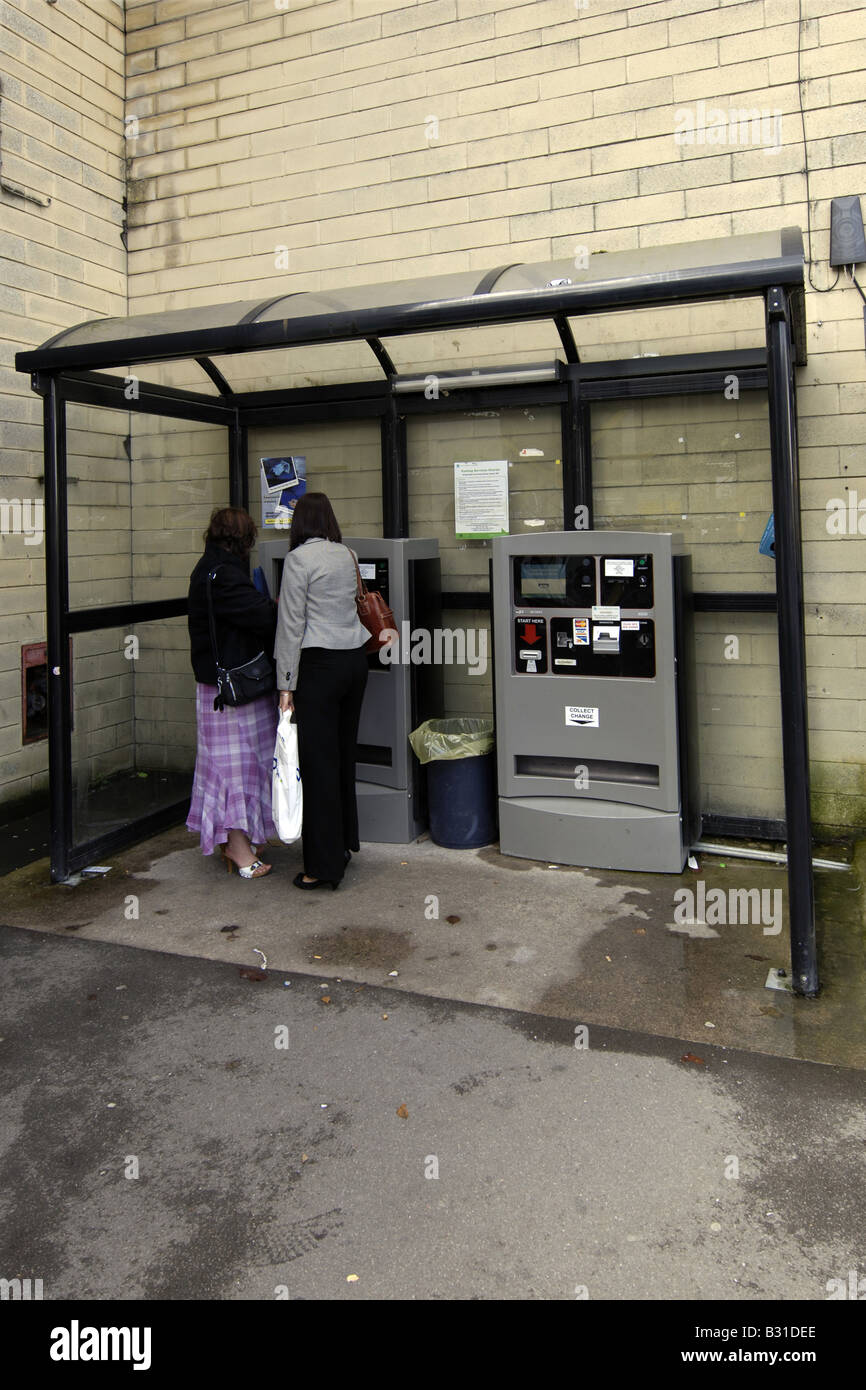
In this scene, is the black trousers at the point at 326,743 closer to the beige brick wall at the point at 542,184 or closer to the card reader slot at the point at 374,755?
the card reader slot at the point at 374,755

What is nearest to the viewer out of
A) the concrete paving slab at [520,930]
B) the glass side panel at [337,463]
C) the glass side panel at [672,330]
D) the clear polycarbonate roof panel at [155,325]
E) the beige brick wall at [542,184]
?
the concrete paving slab at [520,930]

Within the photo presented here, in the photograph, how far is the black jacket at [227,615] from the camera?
4586 millimetres

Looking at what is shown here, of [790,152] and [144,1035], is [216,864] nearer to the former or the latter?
[144,1035]

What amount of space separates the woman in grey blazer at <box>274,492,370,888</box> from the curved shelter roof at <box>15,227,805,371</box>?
2.56 ft

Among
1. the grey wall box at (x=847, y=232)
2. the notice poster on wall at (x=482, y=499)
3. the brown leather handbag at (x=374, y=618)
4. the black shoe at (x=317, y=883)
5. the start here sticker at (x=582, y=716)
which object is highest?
the grey wall box at (x=847, y=232)

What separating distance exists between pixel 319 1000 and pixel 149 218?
548 cm

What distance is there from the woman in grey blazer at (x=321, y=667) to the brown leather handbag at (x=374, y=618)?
21 cm

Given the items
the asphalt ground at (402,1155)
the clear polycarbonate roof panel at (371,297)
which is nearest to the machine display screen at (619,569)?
the clear polycarbonate roof panel at (371,297)

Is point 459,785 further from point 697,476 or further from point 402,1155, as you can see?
point 402,1155

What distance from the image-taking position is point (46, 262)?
6043 mm

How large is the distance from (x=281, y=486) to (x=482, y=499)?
1350mm

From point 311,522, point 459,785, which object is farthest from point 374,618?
point 459,785

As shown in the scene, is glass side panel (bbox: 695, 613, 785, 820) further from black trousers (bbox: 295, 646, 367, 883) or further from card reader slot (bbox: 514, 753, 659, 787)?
black trousers (bbox: 295, 646, 367, 883)

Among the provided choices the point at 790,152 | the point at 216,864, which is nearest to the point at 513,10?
the point at 790,152
